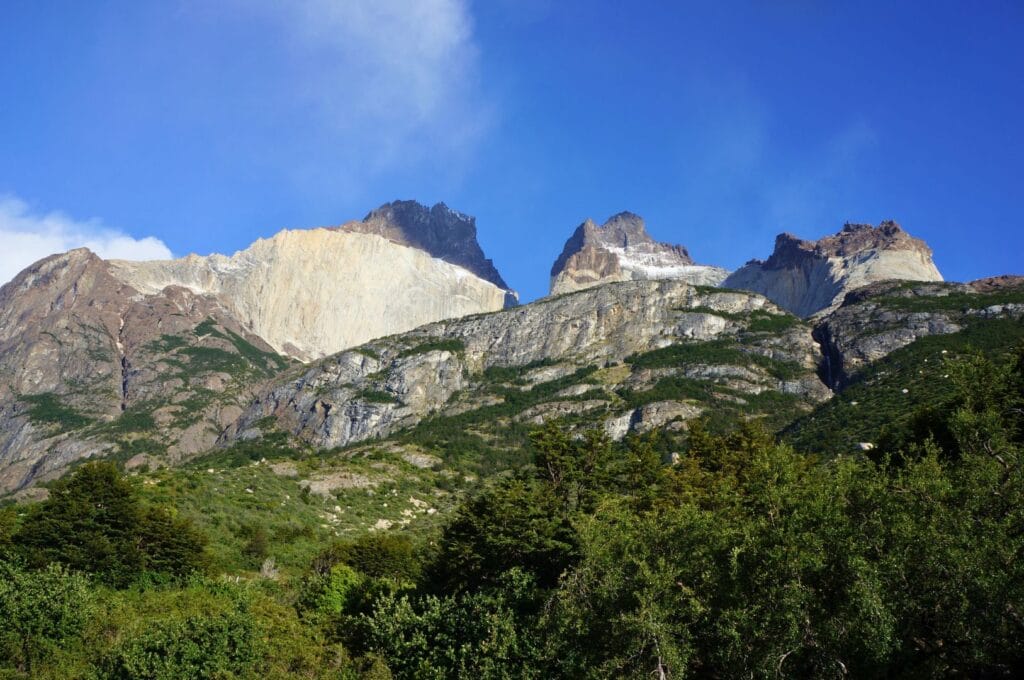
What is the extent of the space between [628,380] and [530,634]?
151 m

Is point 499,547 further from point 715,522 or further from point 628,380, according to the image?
point 628,380

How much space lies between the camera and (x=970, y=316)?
164375 mm

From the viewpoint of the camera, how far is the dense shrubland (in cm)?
2744

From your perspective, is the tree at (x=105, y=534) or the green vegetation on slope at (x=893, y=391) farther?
the green vegetation on slope at (x=893, y=391)

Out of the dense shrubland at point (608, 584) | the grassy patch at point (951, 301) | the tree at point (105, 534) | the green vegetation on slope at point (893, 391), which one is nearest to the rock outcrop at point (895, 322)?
the grassy patch at point (951, 301)

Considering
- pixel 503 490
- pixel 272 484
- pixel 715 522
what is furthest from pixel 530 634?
pixel 272 484

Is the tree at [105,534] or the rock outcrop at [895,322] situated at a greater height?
the rock outcrop at [895,322]

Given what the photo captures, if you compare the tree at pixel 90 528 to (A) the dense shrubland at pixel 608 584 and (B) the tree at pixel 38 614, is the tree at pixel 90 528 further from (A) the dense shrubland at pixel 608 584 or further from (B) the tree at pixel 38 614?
(B) the tree at pixel 38 614

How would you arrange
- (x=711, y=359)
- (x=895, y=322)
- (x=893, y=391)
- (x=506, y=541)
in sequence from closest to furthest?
(x=506, y=541) < (x=893, y=391) < (x=895, y=322) < (x=711, y=359)

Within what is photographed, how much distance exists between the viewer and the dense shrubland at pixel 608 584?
27438 mm

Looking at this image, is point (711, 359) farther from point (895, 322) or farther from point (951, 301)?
point (951, 301)

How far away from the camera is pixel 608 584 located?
32.3 m

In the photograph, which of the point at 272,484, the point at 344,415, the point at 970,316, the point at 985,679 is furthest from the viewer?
the point at 344,415

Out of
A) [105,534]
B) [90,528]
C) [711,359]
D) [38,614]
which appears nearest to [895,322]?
[711,359]
